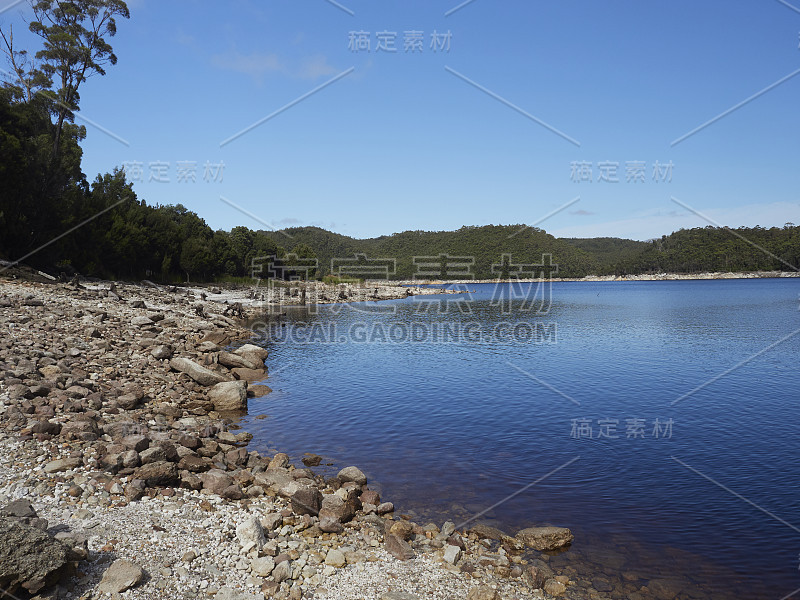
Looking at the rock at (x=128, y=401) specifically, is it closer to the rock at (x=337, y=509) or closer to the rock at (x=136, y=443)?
the rock at (x=136, y=443)

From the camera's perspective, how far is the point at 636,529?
11.2 m

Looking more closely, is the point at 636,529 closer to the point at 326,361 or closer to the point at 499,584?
the point at 499,584

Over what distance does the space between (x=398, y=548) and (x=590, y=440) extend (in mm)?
10333

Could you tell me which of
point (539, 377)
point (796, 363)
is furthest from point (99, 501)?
point (796, 363)

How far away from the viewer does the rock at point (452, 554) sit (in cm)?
930

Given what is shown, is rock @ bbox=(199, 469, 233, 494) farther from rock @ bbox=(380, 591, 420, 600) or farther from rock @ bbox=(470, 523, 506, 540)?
rock @ bbox=(470, 523, 506, 540)

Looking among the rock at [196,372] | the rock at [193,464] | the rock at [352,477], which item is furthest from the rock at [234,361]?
the rock at [352,477]

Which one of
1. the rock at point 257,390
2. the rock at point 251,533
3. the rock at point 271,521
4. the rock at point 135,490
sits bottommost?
the rock at point 257,390

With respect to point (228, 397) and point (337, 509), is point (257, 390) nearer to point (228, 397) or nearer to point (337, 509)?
point (228, 397)

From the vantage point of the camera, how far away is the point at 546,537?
10445 mm

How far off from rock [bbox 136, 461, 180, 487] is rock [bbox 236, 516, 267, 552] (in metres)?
2.85

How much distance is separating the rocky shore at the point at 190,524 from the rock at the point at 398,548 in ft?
0.10

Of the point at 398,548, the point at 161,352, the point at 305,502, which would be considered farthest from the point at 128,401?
the point at 398,548
